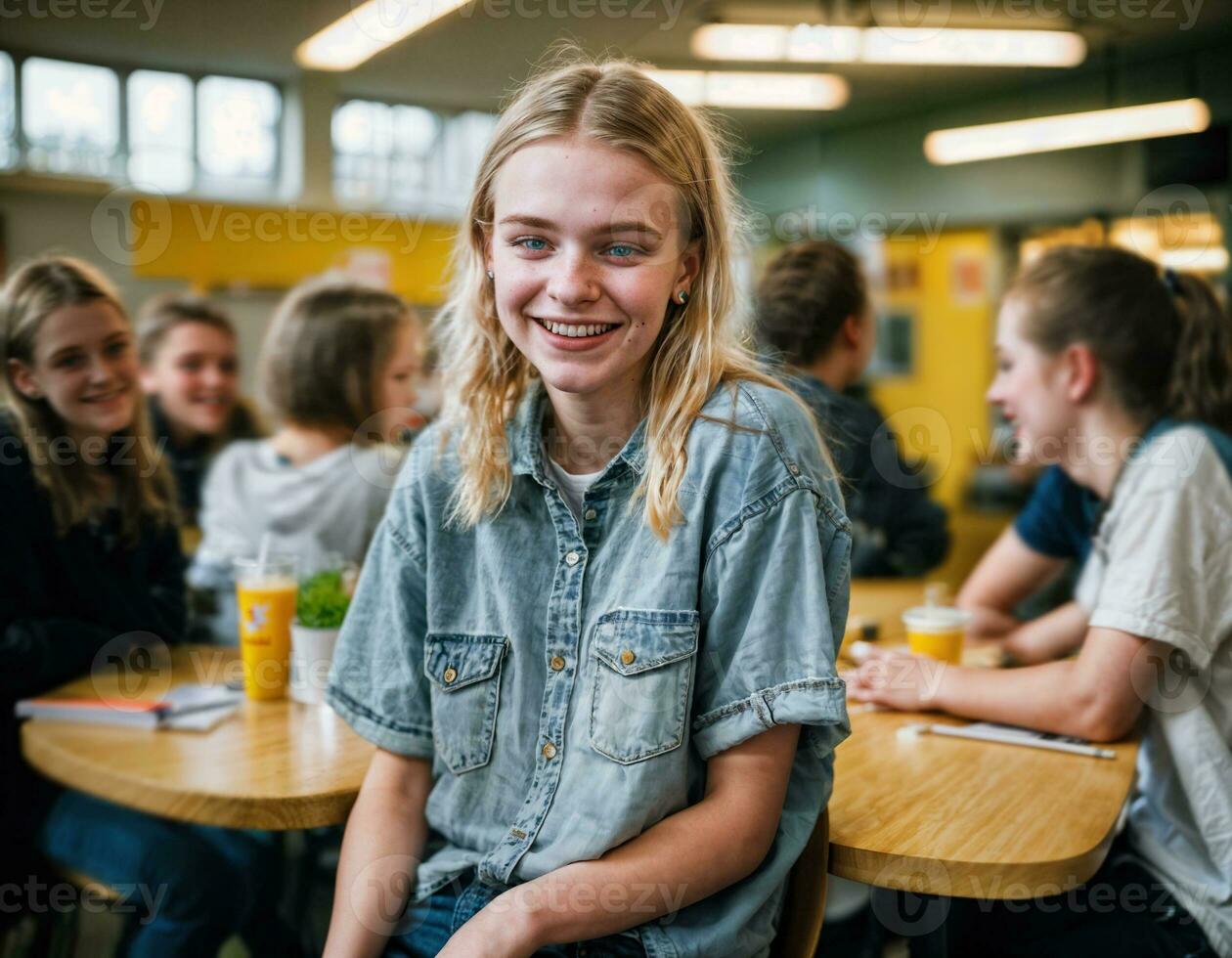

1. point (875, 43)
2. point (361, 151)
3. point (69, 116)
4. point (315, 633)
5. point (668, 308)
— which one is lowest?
point (315, 633)

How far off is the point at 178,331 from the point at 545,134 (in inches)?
105

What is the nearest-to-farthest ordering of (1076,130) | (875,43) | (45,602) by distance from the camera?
(45,602) → (875,43) → (1076,130)

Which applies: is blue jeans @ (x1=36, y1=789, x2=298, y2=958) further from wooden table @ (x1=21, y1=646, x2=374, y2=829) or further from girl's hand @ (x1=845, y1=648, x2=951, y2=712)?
girl's hand @ (x1=845, y1=648, x2=951, y2=712)

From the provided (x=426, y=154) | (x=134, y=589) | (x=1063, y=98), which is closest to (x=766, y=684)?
(x=134, y=589)

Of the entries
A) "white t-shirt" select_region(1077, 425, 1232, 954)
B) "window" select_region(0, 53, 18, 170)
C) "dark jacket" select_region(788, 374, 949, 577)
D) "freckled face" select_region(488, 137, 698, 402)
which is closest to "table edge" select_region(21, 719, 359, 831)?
"freckled face" select_region(488, 137, 698, 402)

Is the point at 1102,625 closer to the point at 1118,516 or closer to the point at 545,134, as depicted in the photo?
the point at 1118,516

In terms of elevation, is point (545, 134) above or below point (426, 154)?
below

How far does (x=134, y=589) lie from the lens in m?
2.04

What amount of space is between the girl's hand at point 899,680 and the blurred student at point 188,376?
8.25ft

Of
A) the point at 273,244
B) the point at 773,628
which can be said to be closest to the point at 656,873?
the point at 773,628

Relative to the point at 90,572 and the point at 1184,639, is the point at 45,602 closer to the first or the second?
the point at 90,572

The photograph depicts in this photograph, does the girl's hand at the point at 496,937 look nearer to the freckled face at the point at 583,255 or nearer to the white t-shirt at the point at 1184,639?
the freckled face at the point at 583,255

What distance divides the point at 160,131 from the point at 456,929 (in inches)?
264

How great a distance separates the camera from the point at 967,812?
1.24 meters
